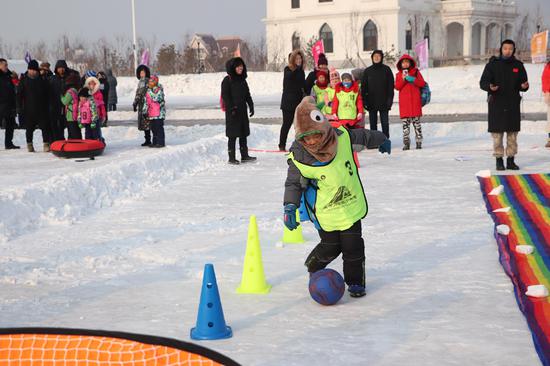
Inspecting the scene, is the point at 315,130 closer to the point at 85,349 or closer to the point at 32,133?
the point at 85,349

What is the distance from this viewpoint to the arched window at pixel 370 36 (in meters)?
57.6

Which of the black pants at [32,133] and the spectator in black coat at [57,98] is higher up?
the spectator in black coat at [57,98]

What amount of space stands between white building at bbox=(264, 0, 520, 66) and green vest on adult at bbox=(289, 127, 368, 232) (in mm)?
51803

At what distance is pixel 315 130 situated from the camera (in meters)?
5.04

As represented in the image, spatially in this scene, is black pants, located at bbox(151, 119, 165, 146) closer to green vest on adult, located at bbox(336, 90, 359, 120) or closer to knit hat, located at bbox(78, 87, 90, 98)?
knit hat, located at bbox(78, 87, 90, 98)

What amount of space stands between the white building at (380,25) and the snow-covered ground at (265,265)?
45853 millimetres

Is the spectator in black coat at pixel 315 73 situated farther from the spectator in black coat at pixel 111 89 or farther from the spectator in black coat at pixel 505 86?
the spectator in black coat at pixel 111 89

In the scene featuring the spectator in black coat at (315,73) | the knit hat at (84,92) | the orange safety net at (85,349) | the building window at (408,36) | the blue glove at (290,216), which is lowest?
the orange safety net at (85,349)

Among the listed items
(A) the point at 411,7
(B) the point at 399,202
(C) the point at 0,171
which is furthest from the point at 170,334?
(A) the point at 411,7

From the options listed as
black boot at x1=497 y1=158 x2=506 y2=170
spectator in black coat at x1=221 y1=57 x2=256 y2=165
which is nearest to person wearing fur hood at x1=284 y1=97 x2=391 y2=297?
black boot at x1=497 y1=158 x2=506 y2=170

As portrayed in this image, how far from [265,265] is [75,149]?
29.5 feet

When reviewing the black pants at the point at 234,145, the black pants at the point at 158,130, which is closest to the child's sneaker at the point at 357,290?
the black pants at the point at 234,145

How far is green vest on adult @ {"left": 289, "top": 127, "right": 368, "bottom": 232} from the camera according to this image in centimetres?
523

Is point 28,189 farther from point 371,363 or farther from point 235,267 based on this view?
point 371,363
